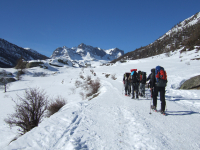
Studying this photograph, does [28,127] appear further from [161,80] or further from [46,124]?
[161,80]

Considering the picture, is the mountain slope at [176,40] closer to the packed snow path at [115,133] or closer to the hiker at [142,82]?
the hiker at [142,82]

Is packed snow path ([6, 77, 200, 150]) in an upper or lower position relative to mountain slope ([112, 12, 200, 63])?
lower

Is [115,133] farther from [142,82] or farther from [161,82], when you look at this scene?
[142,82]

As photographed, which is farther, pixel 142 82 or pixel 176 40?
pixel 176 40

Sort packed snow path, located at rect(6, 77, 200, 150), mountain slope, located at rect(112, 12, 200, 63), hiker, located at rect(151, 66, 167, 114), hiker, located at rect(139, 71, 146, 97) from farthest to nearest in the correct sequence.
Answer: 1. mountain slope, located at rect(112, 12, 200, 63)
2. hiker, located at rect(139, 71, 146, 97)
3. hiker, located at rect(151, 66, 167, 114)
4. packed snow path, located at rect(6, 77, 200, 150)

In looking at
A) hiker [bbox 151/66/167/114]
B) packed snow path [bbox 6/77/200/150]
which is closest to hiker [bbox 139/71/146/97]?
hiker [bbox 151/66/167/114]

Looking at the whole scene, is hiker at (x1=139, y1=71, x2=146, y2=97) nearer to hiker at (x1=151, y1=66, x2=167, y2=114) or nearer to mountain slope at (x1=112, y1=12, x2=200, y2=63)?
hiker at (x1=151, y1=66, x2=167, y2=114)

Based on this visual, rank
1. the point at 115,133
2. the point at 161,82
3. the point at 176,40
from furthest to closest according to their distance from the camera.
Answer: the point at 176,40
the point at 161,82
the point at 115,133

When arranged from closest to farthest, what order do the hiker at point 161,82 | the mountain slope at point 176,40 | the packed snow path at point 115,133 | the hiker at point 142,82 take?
the packed snow path at point 115,133, the hiker at point 161,82, the hiker at point 142,82, the mountain slope at point 176,40

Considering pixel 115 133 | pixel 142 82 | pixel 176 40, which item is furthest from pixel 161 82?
pixel 176 40

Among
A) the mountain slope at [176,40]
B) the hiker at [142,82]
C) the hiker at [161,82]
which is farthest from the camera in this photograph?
the mountain slope at [176,40]

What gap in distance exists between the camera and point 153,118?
3748 mm

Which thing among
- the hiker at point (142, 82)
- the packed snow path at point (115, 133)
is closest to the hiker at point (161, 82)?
the packed snow path at point (115, 133)

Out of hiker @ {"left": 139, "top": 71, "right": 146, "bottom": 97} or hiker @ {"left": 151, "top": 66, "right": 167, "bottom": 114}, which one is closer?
hiker @ {"left": 151, "top": 66, "right": 167, "bottom": 114}
